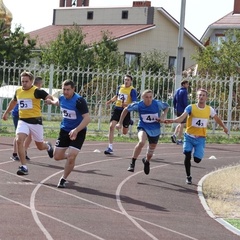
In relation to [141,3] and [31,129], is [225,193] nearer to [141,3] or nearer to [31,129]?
[31,129]

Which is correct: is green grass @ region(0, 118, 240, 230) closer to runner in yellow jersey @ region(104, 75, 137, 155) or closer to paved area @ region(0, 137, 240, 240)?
runner in yellow jersey @ region(104, 75, 137, 155)

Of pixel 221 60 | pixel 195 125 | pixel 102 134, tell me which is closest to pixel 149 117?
pixel 195 125

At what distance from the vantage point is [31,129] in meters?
15.4

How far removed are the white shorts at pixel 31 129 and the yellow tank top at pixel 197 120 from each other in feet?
9.07

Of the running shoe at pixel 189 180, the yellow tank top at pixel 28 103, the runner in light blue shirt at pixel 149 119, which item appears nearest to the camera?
the yellow tank top at pixel 28 103

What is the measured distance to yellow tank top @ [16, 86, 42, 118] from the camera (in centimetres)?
1526

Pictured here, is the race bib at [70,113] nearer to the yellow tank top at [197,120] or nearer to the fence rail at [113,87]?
the yellow tank top at [197,120]

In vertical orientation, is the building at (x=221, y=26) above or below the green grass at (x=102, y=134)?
above

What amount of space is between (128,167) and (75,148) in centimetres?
373

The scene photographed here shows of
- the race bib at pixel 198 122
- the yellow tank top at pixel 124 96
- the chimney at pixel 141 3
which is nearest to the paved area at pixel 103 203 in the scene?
the race bib at pixel 198 122

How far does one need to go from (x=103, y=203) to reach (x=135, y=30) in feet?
160

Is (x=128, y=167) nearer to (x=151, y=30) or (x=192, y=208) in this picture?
(x=192, y=208)

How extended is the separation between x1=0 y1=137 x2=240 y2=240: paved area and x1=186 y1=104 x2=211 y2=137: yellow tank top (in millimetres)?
1038

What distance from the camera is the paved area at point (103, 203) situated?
10.7 meters
